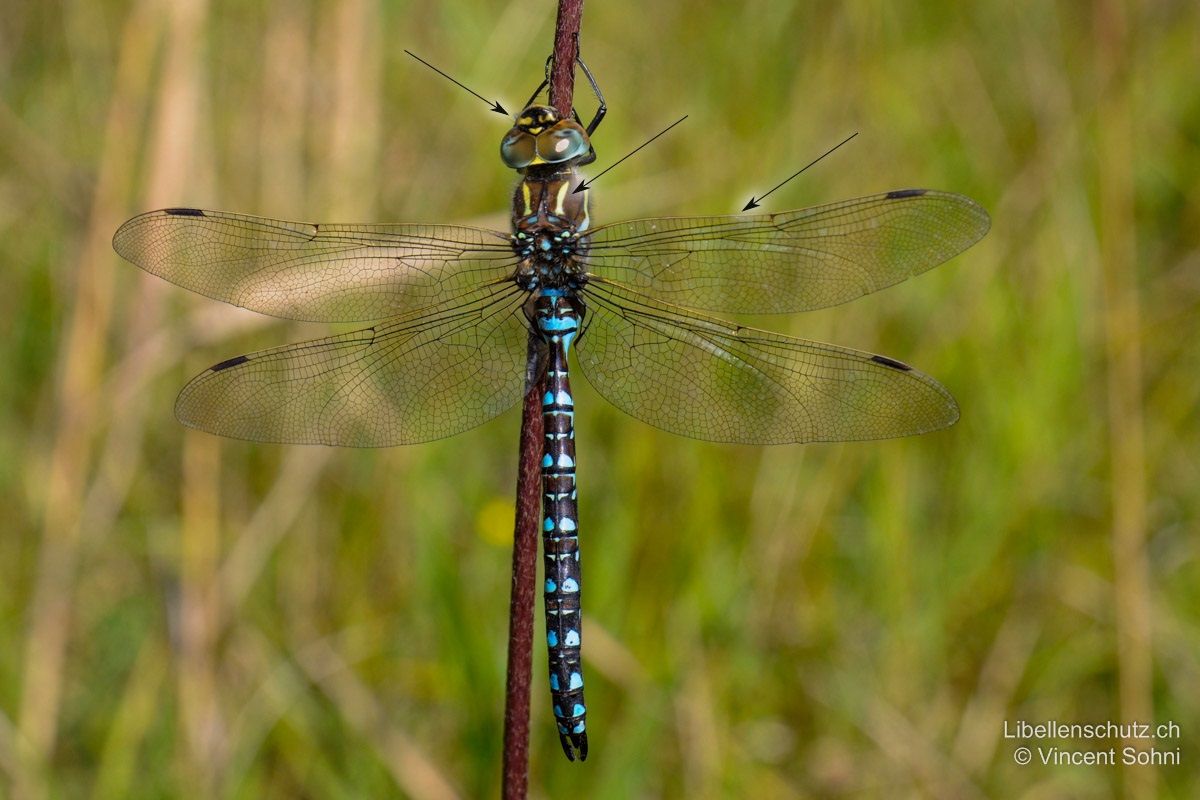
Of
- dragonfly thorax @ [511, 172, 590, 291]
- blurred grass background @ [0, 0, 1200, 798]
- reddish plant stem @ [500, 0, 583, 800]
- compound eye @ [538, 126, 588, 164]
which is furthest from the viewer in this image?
blurred grass background @ [0, 0, 1200, 798]

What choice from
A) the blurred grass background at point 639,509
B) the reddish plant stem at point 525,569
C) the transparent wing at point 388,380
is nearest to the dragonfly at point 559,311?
the transparent wing at point 388,380

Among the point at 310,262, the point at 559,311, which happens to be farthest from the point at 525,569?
the point at 310,262

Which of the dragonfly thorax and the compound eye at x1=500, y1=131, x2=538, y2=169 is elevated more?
the compound eye at x1=500, y1=131, x2=538, y2=169

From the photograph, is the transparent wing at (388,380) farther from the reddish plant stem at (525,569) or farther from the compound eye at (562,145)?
the reddish plant stem at (525,569)

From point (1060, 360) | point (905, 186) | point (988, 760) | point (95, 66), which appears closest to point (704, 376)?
point (988, 760)

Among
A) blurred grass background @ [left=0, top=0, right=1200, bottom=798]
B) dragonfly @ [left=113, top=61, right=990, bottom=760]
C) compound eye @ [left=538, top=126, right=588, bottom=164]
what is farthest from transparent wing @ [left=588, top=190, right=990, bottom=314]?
blurred grass background @ [left=0, top=0, right=1200, bottom=798]

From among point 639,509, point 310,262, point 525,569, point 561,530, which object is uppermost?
point 310,262

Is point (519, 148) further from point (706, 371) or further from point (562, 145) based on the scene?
point (706, 371)

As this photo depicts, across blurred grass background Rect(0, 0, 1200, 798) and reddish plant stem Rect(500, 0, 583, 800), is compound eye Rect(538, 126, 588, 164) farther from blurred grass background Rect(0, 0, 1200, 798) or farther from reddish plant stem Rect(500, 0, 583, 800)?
blurred grass background Rect(0, 0, 1200, 798)

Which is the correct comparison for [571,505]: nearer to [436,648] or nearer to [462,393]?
[462,393]
